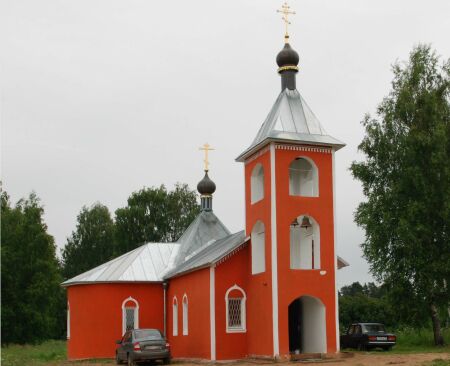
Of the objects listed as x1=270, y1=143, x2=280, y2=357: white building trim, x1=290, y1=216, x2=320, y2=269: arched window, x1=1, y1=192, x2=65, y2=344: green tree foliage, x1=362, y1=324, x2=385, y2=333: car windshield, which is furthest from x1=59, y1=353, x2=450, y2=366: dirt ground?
x1=1, y1=192, x2=65, y2=344: green tree foliage

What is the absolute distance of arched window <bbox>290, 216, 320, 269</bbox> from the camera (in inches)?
883

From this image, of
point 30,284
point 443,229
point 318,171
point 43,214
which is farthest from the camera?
point 43,214


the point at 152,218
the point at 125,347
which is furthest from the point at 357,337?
the point at 152,218

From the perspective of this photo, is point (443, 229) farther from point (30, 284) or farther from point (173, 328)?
point (30, 284)

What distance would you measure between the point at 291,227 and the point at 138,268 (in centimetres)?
882

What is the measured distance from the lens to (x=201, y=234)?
32625 millimetres

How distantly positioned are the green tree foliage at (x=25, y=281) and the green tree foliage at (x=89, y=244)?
17.0m

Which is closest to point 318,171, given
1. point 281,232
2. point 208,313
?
point 281,232

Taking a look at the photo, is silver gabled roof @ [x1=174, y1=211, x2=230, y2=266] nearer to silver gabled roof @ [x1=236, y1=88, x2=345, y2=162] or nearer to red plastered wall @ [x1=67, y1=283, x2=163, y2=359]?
red plastered wall @ [x1=67, y1=283, x2=163, y2=359]

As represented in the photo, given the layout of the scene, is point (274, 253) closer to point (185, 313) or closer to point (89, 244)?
point (185, 313)

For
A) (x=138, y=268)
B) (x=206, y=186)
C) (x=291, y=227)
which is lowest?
(x=138, y=268)

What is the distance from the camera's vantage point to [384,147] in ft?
89.3

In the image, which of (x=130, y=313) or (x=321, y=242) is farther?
(x=130, y=313)

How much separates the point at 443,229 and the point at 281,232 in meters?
7.76
